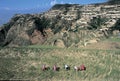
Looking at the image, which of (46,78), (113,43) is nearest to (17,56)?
(46,78)

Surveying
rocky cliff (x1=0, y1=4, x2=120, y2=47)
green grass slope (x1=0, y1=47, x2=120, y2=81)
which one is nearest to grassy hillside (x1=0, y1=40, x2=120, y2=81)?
green grass slope (x1=0, y1=47, x2=120, y2=81)

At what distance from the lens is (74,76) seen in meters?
43.0

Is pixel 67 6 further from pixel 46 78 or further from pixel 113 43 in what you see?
pixel 46 78

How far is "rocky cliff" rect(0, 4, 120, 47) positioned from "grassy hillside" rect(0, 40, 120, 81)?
10.4 feet

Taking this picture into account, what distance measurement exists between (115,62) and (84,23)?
423 inches

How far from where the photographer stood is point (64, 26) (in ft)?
180

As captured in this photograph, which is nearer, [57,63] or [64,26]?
[57,63]

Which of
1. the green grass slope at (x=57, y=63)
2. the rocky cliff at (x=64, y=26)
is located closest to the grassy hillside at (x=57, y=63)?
the green grass slope at (x=57, y=63)

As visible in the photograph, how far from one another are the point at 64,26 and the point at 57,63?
9637mm

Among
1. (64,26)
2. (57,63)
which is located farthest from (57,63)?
(64,26)

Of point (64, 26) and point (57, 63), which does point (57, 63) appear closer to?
point (57, 63)

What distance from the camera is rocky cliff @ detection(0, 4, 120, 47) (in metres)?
51.9

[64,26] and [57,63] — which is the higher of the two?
[64,26]

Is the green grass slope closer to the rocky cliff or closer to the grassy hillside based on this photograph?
the grassy hillside
